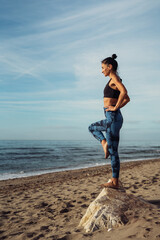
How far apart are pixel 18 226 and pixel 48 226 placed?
2.42 feet

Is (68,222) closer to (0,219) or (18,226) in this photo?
(18,226)

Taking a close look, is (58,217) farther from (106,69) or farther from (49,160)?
(49,160)

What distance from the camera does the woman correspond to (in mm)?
3605

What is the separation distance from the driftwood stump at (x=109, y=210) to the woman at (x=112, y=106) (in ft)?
1.57

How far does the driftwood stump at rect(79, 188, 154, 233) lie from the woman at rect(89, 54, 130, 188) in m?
0.48

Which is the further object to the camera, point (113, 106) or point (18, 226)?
A: point (18, 226)

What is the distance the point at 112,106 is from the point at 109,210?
6.16 ft

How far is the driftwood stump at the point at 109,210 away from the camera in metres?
3.16

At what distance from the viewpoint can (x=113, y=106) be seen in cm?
372

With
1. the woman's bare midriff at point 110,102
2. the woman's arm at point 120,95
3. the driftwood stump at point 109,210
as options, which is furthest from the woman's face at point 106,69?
the driftwood stump at point 109,210

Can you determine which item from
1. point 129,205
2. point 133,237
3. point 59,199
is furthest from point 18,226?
point 133,237

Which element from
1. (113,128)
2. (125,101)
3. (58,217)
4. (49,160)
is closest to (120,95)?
(125,101)

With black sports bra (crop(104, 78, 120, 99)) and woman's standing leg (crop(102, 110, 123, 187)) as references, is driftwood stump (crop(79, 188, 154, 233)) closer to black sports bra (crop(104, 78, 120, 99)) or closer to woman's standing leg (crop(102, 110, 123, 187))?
woman's standing leg (crop(102, 110, 123, 187))

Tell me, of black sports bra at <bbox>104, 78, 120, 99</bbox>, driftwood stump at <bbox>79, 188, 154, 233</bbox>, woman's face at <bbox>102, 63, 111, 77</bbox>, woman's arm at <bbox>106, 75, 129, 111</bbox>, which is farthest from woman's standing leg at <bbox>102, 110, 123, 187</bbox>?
woman's face at <bbox>102, 63, 111, 77</bbox>
